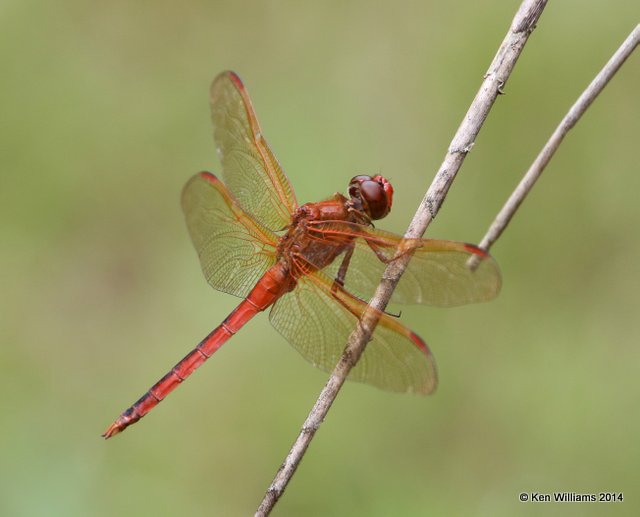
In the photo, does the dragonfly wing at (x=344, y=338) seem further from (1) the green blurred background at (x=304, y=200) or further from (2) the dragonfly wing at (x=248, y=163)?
(1) the green blurred background at (x=304, y=200)

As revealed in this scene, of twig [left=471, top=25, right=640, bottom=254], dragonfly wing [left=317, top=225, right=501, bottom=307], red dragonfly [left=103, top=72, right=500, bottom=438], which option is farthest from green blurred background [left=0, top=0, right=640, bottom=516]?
twig [left=471, top=25, right=640, bottom=254]

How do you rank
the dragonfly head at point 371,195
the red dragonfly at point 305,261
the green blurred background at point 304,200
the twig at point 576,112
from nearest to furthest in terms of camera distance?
the twig at point 576,112, the red dragonfly at point 305,261, the dragonfly head at point 371,195, the green blurred background at point 304,200

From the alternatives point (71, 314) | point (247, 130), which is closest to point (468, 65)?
point (247, 130)

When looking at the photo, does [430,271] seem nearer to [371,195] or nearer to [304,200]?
[371,195]

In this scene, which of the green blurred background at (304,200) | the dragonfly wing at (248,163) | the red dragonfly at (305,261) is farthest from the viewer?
the green blurred background at (304,200)

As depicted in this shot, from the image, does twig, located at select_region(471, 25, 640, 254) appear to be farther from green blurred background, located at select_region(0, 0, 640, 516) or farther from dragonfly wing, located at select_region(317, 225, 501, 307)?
green blurred background, located at select_region(0, 0, 640, 516)

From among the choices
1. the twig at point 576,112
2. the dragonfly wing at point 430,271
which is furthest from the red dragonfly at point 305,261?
the twig at point 576,112
